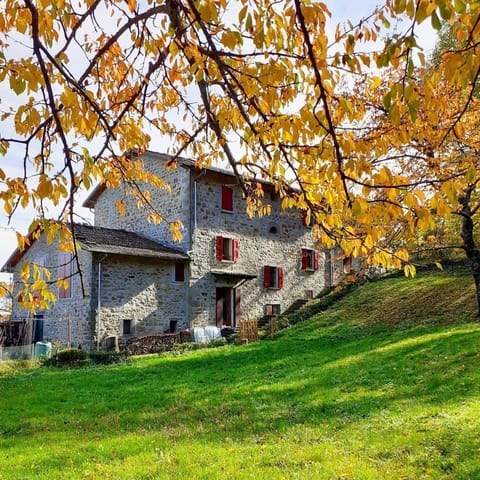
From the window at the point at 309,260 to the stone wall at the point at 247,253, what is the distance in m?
0.22

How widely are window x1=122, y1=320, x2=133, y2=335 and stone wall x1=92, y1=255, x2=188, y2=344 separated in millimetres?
74

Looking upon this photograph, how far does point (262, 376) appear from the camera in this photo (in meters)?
11.5

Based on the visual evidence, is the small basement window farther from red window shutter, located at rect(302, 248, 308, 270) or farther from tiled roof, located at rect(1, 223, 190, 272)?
tiled roof, located at rect(1, 223, 190, 272)

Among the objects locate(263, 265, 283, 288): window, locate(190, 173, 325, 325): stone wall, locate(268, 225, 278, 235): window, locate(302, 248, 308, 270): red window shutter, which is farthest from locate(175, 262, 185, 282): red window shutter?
locate(302, 248, 308, 270): red window shutter

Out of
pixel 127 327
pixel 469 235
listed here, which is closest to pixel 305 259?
pixel 127 327

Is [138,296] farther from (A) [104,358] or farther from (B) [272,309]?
(B) [272,309]

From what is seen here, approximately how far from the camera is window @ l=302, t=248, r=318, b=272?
25531 mm

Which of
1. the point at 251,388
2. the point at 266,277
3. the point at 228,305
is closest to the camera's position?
the point at 251,388

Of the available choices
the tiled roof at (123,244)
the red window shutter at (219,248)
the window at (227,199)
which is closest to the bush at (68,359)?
the tiled roof at (123,244)

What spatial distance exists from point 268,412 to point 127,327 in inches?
456

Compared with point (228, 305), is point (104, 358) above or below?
Answer: below

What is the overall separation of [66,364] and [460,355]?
1087 centimetres

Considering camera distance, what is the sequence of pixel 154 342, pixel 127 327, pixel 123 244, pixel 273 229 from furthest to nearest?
pixel 273 229 < pixel 123 244 < pixel 127 327 < pixel 154 342

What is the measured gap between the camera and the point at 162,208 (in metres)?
21.8
